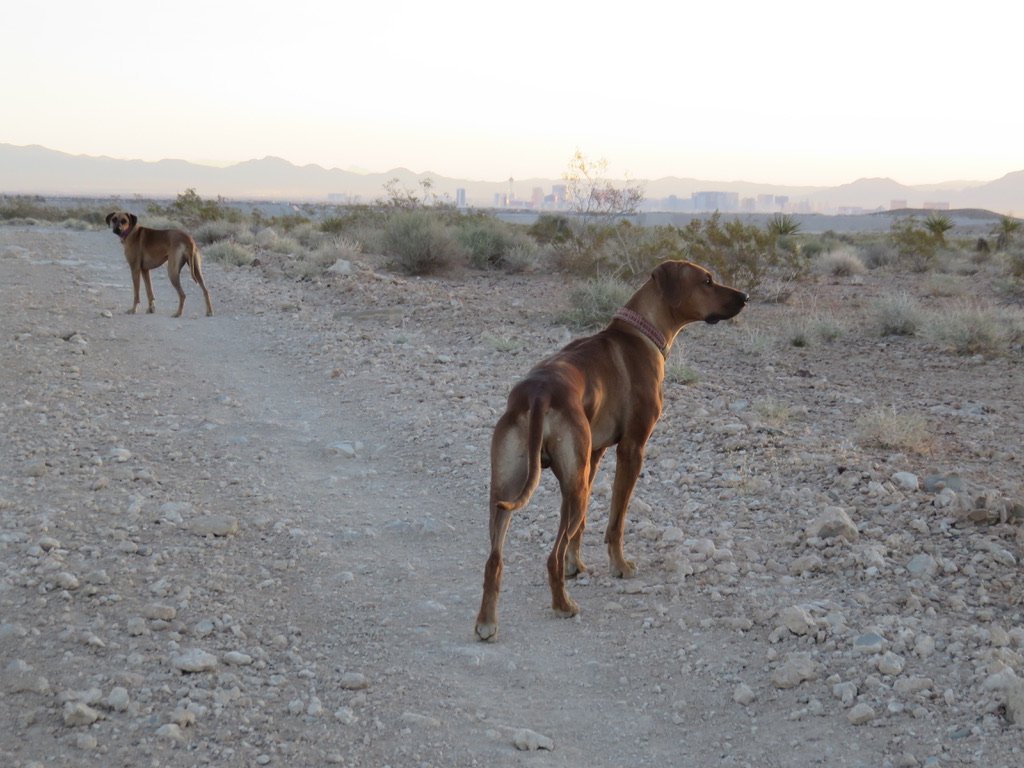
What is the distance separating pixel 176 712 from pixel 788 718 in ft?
7.95

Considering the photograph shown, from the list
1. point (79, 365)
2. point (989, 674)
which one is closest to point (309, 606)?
point (989, 674)

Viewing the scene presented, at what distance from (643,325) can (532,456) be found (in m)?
1.43

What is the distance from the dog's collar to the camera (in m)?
5.59

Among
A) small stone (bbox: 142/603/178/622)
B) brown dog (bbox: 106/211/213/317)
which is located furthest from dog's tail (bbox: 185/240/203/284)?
small stone (bbox: 142/603/178/622)

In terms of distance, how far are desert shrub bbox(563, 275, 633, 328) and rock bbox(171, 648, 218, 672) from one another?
11.0 m

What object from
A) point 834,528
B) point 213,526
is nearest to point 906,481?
point 834,528

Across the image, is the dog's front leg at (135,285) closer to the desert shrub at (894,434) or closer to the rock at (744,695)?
the desert shrub at (894,434)

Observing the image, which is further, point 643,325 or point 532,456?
point 643,325

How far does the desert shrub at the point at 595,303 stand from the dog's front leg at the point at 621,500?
9.41m

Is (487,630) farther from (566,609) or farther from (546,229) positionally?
(546,229)

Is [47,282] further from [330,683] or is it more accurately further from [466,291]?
[330,683]

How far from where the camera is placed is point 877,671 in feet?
14.2

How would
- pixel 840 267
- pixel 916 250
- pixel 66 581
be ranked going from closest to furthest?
pixel 66 581 → pixel 840 267 → pixel 916 250

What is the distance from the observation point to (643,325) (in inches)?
221
